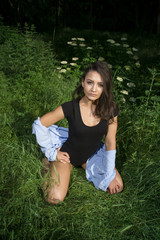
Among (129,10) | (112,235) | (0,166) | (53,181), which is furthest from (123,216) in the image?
(129,10)

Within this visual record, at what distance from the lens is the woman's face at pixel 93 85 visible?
6.60 feet

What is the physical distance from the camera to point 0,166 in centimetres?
225

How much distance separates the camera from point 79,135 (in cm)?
229

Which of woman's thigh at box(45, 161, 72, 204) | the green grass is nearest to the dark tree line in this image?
the green grass

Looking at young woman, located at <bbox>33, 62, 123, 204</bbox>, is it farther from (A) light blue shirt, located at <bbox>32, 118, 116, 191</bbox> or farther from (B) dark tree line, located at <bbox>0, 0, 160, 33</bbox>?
(B) dark tree line, located at <bbox>0, 0, 160, 33</bbox>

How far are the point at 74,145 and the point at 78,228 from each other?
2.68 ft

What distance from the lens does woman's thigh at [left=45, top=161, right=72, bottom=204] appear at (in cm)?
217

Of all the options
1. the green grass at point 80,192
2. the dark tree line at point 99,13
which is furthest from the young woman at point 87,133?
the dark tree line at point 99,13

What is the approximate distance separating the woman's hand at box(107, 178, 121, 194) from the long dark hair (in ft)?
2.27

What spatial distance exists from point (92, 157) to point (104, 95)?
2.59ft

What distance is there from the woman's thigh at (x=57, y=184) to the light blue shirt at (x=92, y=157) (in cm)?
14

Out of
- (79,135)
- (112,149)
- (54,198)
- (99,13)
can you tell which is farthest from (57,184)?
(99,13)

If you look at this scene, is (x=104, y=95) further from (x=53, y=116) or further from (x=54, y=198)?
(x=54, y=198)

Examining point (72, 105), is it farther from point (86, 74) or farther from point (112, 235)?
point (112, 235)
